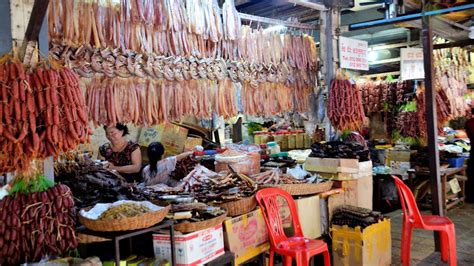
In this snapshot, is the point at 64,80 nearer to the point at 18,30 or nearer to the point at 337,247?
the point at 18,30

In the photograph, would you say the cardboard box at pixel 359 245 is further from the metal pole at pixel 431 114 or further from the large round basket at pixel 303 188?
the metal pole at pixel 431 114

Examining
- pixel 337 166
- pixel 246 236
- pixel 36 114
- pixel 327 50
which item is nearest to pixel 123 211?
pixel 36 114

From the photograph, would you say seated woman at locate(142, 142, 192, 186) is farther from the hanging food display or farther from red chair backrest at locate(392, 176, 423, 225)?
the hanging food display

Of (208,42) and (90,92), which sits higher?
(208,42)

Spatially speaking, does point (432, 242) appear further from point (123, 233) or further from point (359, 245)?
point (123, 233)

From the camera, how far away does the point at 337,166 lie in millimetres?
5348

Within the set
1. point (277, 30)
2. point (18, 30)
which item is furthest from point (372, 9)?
point (18, 30)

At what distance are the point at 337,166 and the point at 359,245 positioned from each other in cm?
101

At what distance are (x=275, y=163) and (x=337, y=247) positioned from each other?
5.11 ft

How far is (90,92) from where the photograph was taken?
407cm

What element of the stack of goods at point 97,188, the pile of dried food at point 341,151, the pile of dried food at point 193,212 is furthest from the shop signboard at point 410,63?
the stack of goods at point 97,188

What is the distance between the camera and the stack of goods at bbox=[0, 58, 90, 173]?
8.55 feet

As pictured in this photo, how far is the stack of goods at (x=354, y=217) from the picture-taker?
16.1 feet

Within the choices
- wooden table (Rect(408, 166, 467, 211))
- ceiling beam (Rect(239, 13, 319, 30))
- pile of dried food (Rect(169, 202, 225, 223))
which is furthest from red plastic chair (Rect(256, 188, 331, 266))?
wooden table (Rect(408, 166, 467, 211))
